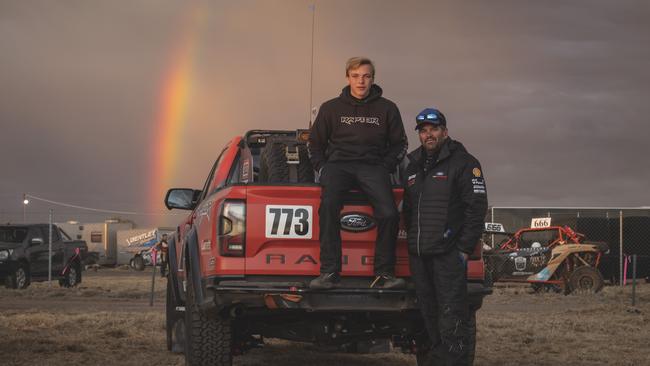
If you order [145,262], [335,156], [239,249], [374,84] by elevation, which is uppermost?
[374,84]

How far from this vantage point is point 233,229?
247 inches

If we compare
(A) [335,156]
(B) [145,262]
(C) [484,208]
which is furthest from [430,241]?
(B) [145,262]

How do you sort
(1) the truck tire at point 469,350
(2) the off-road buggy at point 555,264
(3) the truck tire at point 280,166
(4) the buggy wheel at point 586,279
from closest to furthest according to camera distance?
1. (1) the truck tire at point 469,350
2. (3) the truck tire at point 280,166
3. (4) the buggy wheel at point 586,279
4. (2) the off-road buggy at point 555,264

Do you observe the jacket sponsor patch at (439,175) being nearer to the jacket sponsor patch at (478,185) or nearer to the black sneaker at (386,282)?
the jacket sponsor patch at (478,185)

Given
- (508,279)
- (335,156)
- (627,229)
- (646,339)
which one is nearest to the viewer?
(335,156)

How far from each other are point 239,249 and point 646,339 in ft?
24.3

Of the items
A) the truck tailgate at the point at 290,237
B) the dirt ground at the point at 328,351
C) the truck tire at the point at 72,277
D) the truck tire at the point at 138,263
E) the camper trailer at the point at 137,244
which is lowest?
the truck tire at the point at 138,263

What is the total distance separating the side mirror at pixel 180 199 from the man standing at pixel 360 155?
2.26 metres

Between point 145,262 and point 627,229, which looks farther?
point 145,262

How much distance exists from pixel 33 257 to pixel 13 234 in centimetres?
89

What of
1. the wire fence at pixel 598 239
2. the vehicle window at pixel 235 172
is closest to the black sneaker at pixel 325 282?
the vehicle window at pixel 235 172

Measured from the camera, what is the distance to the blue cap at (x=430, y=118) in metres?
6.62

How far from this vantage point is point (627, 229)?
98.3 feet

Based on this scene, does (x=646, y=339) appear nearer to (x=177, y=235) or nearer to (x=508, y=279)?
(x=177, y=235)
